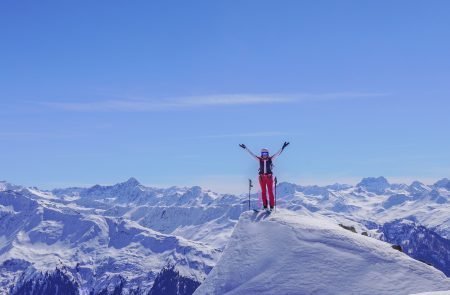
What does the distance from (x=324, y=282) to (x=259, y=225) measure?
708cm

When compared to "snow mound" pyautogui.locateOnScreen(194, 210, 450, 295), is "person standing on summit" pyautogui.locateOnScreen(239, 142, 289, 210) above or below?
above

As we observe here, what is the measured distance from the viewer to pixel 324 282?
26188mm

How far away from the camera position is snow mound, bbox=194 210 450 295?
26.0m

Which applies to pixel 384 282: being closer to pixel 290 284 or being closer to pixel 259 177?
pixel 290 284

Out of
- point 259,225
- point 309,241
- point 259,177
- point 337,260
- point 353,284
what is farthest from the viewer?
point 259,177

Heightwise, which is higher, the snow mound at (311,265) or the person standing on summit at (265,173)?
the person standing on summit at (265,173)

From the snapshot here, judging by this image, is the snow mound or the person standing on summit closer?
the snow mound

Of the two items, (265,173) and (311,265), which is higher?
(265,173)

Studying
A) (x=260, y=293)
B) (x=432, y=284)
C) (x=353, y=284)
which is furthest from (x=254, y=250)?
(x=432, y=284)

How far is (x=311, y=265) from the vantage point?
27.5m

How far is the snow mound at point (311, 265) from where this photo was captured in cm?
2600

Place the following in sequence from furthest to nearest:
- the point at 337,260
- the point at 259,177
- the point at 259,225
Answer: the point at 259,177
the point at 259,225
the point at 337,260

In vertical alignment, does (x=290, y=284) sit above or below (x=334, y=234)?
below

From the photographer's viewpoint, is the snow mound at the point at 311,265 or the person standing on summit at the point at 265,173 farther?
the person standing on summit at the point at 265,173
